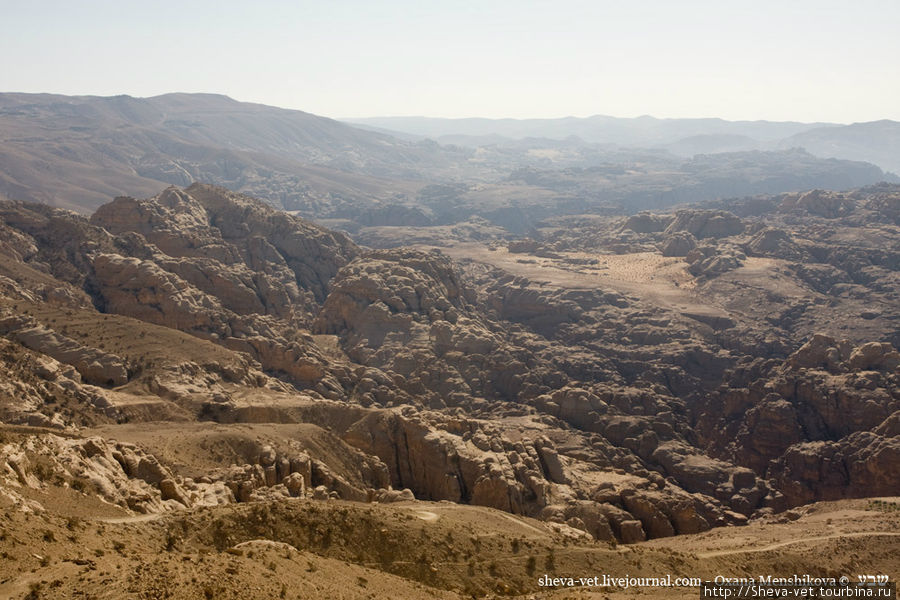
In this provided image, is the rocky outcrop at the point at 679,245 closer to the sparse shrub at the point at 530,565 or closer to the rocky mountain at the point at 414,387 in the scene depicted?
the rocky mountain at the point at 414,387

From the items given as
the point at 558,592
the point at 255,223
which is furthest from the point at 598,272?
the point at 558,592

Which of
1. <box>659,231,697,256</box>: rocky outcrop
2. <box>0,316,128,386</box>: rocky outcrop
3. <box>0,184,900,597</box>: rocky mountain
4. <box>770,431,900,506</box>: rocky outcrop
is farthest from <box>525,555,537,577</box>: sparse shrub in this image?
<box>659,231,697,256</box>: rocky outcrop

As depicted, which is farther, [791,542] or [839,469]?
[839,469]

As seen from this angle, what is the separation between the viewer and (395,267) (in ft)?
314

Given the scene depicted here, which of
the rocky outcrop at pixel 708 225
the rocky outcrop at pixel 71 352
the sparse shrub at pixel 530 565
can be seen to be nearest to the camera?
the sparse shrub at pixel 530 565

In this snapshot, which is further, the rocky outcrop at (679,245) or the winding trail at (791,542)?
the rocky outcrop at (679,245)

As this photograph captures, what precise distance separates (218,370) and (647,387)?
1843 inches

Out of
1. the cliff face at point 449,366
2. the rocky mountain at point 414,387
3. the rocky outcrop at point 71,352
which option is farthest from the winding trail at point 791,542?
the rocky outcrop at point 71,352

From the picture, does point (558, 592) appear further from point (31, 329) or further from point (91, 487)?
point (31, 329)

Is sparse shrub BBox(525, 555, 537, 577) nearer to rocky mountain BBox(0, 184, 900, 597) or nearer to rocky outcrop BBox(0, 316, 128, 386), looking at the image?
rocky mountain BBox(0, 184, 900, 597)

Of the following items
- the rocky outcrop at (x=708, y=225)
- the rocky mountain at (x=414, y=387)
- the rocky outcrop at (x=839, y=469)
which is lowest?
the rocky outcrop at (x=839, y=469)

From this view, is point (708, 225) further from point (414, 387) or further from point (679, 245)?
point (414, 387)

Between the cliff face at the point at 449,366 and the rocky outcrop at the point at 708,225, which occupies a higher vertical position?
the rocky outcrop at the point at 708,225

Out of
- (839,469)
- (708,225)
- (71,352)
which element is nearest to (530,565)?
(71,352)
